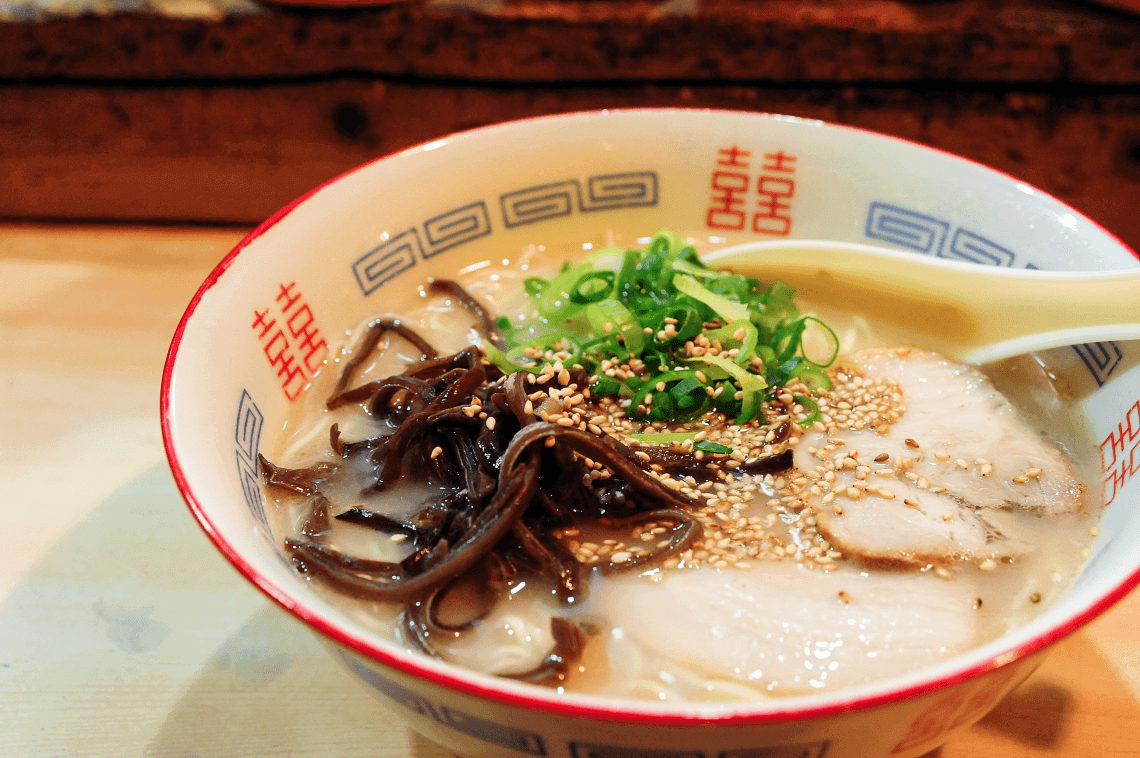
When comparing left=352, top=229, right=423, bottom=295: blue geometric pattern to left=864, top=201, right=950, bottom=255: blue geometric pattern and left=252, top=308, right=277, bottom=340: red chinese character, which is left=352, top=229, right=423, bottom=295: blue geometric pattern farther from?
left=864, top=201, right=950, bottom=255: blue geometric pattern

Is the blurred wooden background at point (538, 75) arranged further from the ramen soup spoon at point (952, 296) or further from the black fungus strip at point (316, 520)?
the black fungus strip at point (316, 520)

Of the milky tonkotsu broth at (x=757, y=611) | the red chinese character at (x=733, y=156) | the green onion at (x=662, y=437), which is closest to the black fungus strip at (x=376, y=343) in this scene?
the milky tonkotsu broth at (x=757, y=611)

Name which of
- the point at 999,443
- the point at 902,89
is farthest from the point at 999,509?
the point at 902,89

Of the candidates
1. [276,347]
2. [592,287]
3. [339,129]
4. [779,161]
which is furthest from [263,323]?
[339,129]

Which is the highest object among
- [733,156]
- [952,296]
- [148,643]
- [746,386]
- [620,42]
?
[620,42]

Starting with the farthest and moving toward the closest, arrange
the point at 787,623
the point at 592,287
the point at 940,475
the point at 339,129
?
the point at 339,129 < the point at 592,287 < the point at 940,475 < the point at 787,623

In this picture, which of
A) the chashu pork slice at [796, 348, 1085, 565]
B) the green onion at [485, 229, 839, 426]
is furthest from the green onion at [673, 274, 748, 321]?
the chashu pork slice at [796, 348, 1085, 565]

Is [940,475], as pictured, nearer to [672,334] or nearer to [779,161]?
[672,334]
